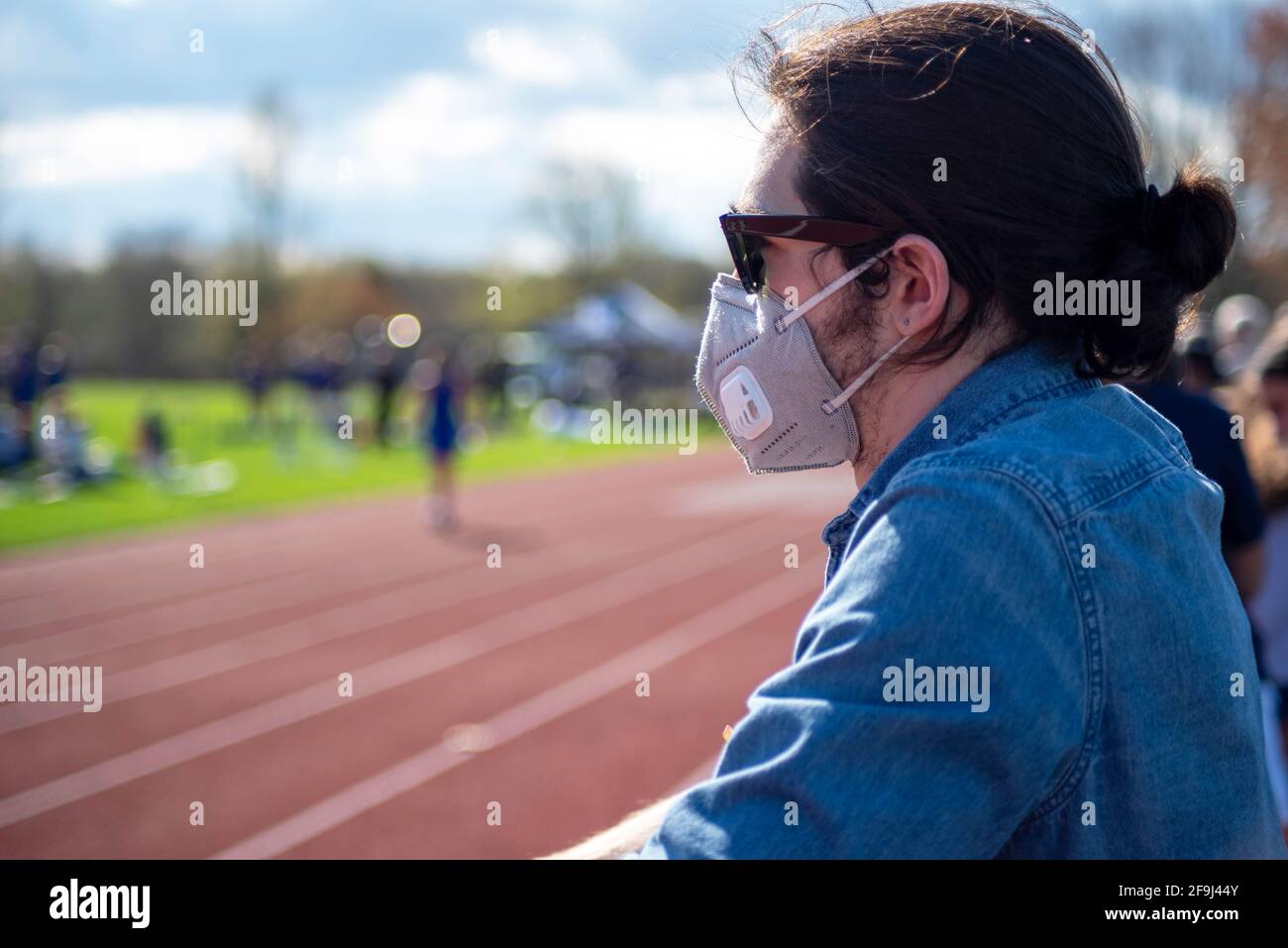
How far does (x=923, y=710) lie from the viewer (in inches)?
41.4

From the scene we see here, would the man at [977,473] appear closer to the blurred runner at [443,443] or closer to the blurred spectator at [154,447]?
the blurred runner at [443,443]

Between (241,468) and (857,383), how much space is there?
73.6ft

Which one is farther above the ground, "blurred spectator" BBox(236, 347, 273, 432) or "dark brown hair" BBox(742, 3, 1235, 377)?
"blurred spectator" BBox(236, 347, 273, 432)

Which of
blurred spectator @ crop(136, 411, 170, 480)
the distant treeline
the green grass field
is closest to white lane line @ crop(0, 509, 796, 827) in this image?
the green grass field

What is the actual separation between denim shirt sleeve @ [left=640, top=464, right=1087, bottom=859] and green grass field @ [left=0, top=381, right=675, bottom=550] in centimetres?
1411

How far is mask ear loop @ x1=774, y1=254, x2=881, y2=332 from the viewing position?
1.46 meters

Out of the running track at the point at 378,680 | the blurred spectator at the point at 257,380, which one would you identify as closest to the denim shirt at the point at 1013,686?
the running track at the point at 378,680

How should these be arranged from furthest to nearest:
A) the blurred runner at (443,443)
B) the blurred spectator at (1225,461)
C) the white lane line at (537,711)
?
the blurred runner at (443,443), the white lane line at (537,711), the blurred spectator at (1225,461)

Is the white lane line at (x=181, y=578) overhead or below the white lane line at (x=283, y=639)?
overhead

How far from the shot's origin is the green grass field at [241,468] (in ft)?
51.2

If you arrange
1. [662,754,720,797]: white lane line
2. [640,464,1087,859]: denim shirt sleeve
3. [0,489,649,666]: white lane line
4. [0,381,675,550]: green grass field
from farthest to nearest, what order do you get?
[0,381,675,550]: green grass field < [0,489,649,666]: white lane line < [662,754,720,797]: white lane line < [640,464,1087,859]: denim shirt sleeve

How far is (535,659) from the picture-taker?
8.90 meters

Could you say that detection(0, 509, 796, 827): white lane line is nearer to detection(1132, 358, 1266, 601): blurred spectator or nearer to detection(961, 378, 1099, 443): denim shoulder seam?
detection(1132, 358, 1266, 601): blurred spectator

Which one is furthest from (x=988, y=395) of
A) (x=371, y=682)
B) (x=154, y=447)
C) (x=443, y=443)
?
(x=154, y=447)
